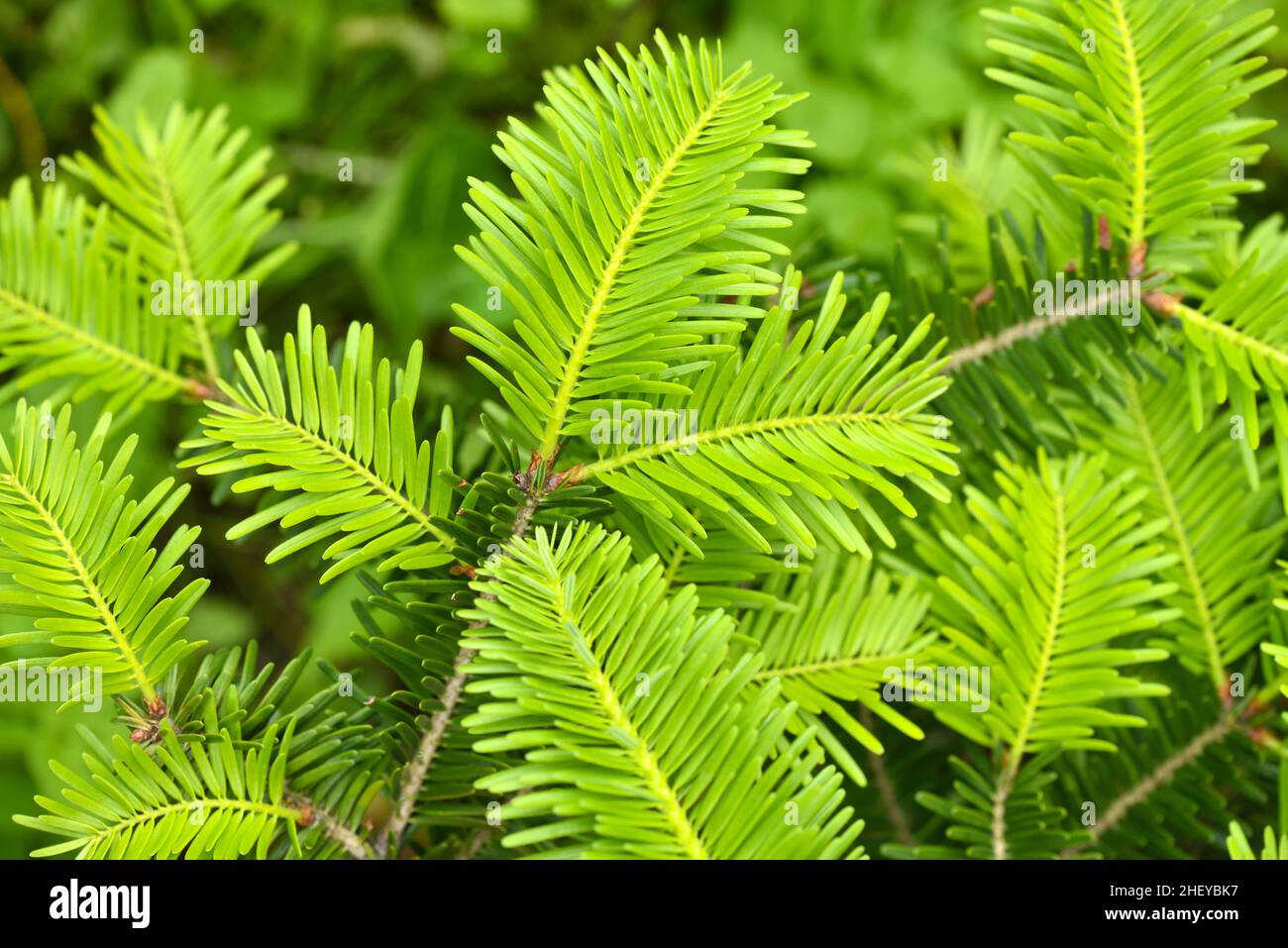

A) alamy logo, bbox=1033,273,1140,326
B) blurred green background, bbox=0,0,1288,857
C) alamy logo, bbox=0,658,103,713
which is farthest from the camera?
blurred green background, bbox=0,0,1288,857

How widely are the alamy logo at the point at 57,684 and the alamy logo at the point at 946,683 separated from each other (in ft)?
1.16

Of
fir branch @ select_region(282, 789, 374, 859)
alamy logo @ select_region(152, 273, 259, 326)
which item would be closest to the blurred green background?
alamy logo @ select_region(152, 273, 259, 326)

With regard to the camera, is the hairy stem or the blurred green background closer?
the hairy stem

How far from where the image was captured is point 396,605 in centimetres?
43

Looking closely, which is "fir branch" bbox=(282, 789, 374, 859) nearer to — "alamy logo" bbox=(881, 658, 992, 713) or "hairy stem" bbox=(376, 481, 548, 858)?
"hairy stem" bbox=(376, 481, 548, 858)

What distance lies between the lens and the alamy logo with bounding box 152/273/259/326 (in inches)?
22.1

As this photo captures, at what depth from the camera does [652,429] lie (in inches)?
16.8

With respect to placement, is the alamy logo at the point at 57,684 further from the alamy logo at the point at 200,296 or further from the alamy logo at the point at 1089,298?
the alamy logo at the point at 1089,298

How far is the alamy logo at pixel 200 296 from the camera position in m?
0.56

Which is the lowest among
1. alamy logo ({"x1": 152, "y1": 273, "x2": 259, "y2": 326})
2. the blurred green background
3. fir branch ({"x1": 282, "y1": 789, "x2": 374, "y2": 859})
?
fir branch ({"x1": 282, "y1": 789, "x2": 374, "y2": 859})

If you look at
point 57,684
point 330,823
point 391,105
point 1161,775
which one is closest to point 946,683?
point 1161,775
